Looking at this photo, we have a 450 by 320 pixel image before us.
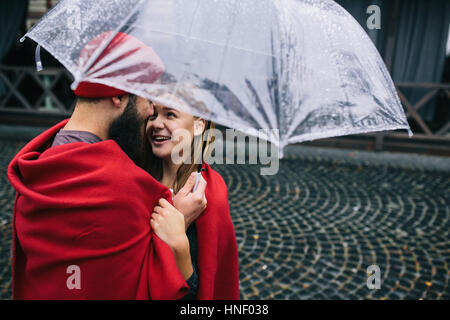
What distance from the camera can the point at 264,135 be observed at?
4.45ft

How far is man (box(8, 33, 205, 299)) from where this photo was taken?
4.10 feet

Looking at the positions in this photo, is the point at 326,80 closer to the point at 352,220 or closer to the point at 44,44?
the point at 44,44

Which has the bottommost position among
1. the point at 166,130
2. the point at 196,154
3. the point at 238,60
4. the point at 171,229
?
the point at 171,229

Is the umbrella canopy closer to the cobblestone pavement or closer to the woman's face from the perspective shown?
the woman's face

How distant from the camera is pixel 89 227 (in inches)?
49.5

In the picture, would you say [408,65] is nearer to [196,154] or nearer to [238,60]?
[196,154]

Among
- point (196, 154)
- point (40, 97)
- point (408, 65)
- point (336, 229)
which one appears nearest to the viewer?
point (196, 154)

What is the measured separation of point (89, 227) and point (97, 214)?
5 centimetres

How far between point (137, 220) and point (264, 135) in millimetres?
576

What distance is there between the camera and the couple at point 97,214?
1.25 m

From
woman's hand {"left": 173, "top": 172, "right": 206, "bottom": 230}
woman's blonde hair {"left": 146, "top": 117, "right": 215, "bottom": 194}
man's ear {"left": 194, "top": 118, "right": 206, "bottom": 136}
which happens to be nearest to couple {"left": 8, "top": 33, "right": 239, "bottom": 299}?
woman's hand {"left": 173, "top": 172, "right": 206, "bottom": 230}

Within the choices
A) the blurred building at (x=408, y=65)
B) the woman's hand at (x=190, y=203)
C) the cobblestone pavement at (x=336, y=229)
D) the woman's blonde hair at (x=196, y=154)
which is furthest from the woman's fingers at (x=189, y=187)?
the blurred building at (x=408, y=65)

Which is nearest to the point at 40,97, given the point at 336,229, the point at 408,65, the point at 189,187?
the point at 336,229
